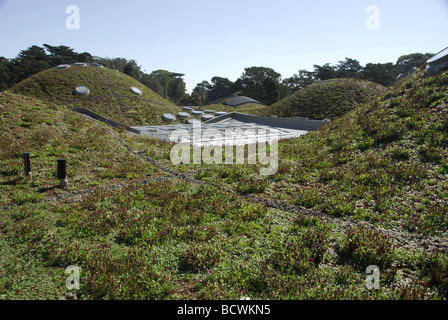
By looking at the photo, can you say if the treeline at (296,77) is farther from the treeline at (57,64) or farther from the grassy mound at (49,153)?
the grassy mound at (49,153)

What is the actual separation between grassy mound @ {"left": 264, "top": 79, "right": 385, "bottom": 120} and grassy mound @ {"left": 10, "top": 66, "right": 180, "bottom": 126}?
15.2 meters

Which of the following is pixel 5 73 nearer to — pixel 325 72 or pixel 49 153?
pixel 49 153

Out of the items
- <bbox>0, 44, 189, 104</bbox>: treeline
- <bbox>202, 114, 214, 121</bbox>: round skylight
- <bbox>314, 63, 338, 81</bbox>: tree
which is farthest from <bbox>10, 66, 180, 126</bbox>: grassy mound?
<bbox>314, 63, 338, 81</bbox>: tree

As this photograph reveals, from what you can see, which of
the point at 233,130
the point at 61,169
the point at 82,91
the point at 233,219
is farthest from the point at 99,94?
the point at 233,219

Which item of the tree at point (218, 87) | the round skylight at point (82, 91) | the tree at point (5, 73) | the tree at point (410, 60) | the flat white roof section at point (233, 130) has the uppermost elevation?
the tree at point (410, 60)

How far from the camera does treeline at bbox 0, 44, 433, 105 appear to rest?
51.7 metres

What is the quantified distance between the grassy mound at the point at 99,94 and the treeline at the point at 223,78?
15750 millimetres

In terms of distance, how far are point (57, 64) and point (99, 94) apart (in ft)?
95.7

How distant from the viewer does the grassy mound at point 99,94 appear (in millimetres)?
33344

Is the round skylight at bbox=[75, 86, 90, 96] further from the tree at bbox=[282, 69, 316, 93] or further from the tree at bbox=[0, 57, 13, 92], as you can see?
the tree at bbox=[282, 69, 316, 93]

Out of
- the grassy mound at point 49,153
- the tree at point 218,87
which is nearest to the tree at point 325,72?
the tree at point 218,87

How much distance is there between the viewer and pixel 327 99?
3562cm

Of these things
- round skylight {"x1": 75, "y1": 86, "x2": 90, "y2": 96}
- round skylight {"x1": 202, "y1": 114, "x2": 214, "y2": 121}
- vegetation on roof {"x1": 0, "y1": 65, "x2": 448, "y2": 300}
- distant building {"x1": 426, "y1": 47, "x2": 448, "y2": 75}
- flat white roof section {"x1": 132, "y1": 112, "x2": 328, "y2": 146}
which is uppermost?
round skylight {"x1": 75, "y1": 86, "x2": 90, "y2": 96}
